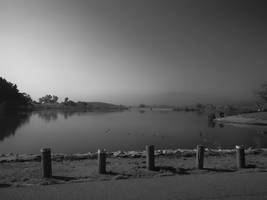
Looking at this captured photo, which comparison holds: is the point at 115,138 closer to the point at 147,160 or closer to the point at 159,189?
the point at 147,160

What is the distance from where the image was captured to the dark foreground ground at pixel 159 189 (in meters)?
7.14

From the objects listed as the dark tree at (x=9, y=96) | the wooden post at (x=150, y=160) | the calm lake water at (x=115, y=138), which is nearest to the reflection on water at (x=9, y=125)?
the calm lake water at (x=115, y=138)

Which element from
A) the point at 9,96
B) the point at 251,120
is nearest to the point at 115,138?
the point at 251,120

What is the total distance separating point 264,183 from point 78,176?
6.01m

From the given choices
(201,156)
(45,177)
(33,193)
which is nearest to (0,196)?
(33,193)

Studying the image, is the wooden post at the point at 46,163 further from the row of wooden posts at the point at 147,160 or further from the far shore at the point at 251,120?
the far shore at the point at 251,120

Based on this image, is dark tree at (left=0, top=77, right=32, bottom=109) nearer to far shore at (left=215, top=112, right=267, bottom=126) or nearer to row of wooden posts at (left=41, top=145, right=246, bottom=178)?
far shore at (left=215, top=112, right=267, bottom=126)

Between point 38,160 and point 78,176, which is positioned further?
point 38,160

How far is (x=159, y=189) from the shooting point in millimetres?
7758

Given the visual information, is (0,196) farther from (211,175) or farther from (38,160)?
(38,160)

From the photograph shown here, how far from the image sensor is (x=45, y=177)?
9.73 metres

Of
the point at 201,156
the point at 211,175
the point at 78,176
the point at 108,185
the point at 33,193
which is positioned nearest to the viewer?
the point at 33,193

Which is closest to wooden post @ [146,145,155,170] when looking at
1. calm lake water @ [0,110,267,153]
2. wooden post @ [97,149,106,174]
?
wooden post @ [97,149,106,174]

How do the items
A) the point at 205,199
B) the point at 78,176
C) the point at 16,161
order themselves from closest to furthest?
the point at 205,199
the point at 78,176
the point at 16,161
